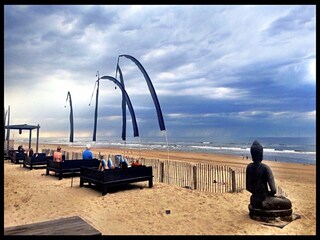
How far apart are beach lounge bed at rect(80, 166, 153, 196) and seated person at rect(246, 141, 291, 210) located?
16.2 ft

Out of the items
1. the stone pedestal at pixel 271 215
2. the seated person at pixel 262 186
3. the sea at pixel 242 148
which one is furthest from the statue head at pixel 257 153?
the sea at pixel 242 148

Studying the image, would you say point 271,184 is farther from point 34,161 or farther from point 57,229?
point 34,161

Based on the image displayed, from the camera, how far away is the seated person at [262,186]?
722 cm

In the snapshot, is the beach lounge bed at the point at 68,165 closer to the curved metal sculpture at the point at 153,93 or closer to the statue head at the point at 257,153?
the curved metal sculpture at the point at 153,93

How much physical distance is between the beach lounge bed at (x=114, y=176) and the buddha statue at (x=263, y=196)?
16.2 feet

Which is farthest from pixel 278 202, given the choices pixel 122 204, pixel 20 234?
pixel 20 234

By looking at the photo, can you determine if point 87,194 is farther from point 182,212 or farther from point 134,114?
point 134,114

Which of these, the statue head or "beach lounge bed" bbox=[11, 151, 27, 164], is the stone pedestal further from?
"beach lounge bed" bbox=[11, 151, 27, 164]

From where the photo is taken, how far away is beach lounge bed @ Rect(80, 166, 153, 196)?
10312 mm

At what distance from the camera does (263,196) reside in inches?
289

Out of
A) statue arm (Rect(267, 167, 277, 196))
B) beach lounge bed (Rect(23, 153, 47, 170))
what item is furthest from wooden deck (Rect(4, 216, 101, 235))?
beach lounge bed (Rect(23, 153, 47, 170))

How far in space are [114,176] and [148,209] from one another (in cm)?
269

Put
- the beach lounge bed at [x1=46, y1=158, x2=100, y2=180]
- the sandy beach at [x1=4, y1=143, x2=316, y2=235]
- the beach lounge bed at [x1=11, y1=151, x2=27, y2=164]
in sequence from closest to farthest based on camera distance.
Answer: the sandy beach at [x1=4, y1=143, x2=316, y2=235] → the beach lounge bed at [x1=46, y1=158, x2=100, y2=180] → the beach lounge bed at [x1=11, y1=151, x2=27, y2=164]
